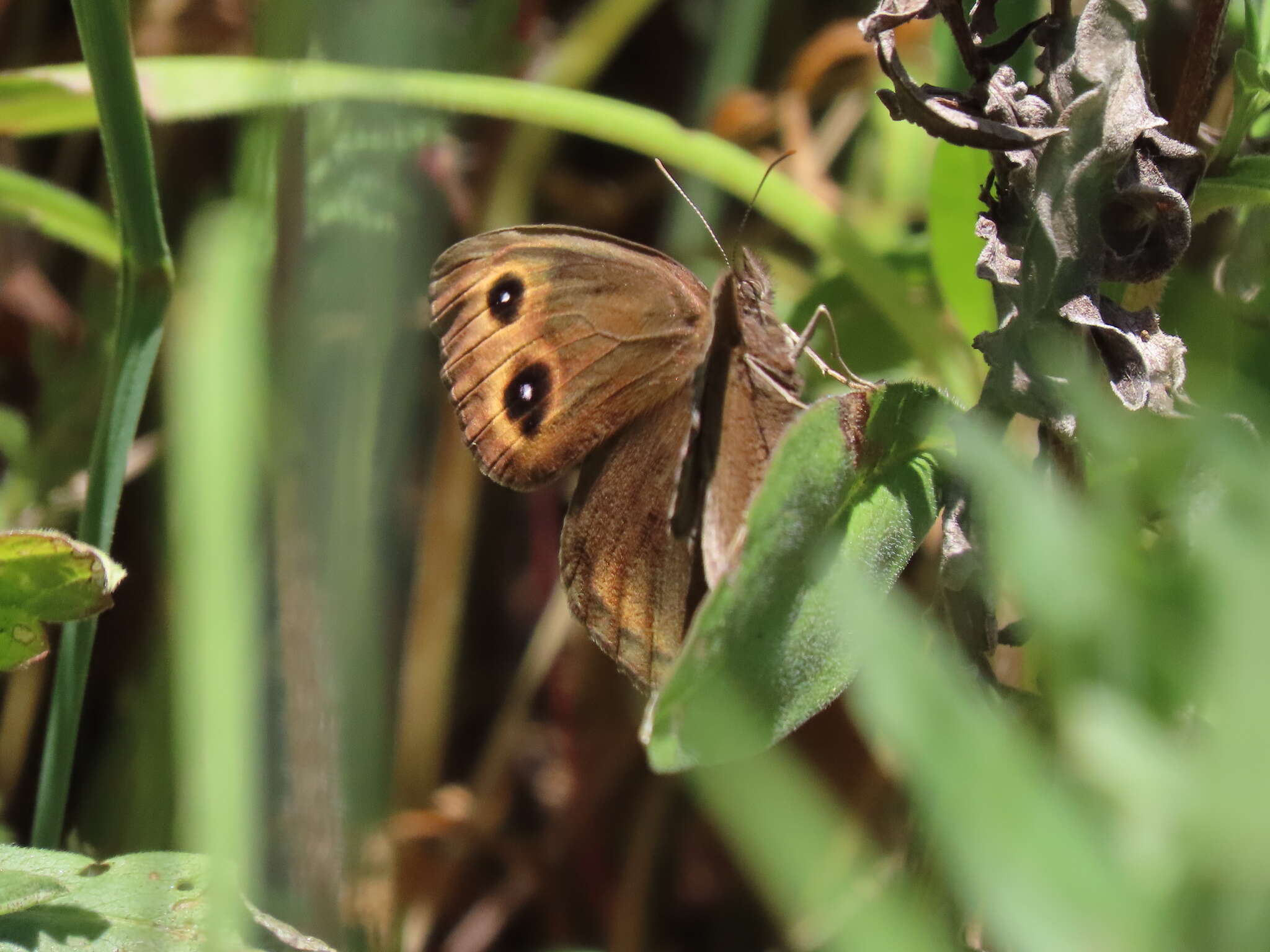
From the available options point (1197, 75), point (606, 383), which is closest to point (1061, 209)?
point (1197, 75)

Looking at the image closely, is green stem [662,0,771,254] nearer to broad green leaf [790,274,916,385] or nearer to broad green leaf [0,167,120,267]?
broad green leaf [790,274,916,385]

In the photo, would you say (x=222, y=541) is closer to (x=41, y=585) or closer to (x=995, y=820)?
(x=41, y=585)

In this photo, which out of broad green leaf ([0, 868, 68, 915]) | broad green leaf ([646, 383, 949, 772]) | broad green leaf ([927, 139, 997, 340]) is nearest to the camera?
broad green leaf ([646, 383, 949, 772])

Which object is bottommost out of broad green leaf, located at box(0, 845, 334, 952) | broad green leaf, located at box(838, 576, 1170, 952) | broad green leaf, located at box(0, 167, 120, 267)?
broad green leaf, located at box(0, 845, 334, 952)

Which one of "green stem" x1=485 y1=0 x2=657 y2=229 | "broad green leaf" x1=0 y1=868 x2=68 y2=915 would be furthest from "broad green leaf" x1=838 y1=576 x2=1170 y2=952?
"green stem" x1=485 y1=0 x2=657 y2=229

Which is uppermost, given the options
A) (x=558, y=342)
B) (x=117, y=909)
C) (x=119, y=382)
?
(x=119, y=382)

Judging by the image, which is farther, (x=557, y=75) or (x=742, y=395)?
(x=557, y=75)
